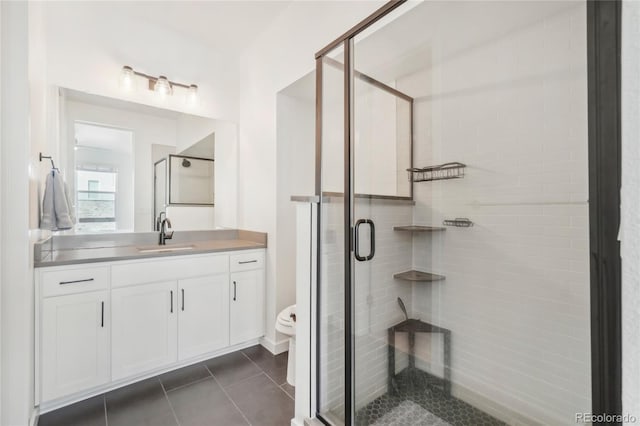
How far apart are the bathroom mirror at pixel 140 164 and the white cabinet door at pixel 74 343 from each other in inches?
28.6

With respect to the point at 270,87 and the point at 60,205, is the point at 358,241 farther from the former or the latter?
the point at 60,205

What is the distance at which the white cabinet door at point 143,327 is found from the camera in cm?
178

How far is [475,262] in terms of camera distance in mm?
1422

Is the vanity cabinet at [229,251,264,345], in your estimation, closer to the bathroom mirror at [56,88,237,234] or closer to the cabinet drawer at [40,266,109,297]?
the bathroom mirror at [56,88,237,234]

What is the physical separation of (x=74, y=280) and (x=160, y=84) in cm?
165

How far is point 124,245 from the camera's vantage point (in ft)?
7.45

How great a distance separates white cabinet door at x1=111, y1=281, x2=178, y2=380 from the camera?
178cm

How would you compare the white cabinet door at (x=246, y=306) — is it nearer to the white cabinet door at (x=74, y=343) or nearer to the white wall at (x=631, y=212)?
the white cabinet door at (x=74, y=343)

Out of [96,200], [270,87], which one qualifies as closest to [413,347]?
[270,87]

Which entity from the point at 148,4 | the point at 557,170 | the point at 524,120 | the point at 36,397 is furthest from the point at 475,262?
the point at 148,4

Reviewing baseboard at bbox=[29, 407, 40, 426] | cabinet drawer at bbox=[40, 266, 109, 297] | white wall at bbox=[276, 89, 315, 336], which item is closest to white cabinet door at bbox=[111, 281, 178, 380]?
cabinet drawer at bbox=[40, 266, 109, 297]

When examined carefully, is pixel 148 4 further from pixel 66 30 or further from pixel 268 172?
pixel 268 172

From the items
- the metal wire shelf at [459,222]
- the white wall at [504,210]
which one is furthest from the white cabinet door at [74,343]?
the metal wire shelf at [459,222]

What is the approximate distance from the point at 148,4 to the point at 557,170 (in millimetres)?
2859
